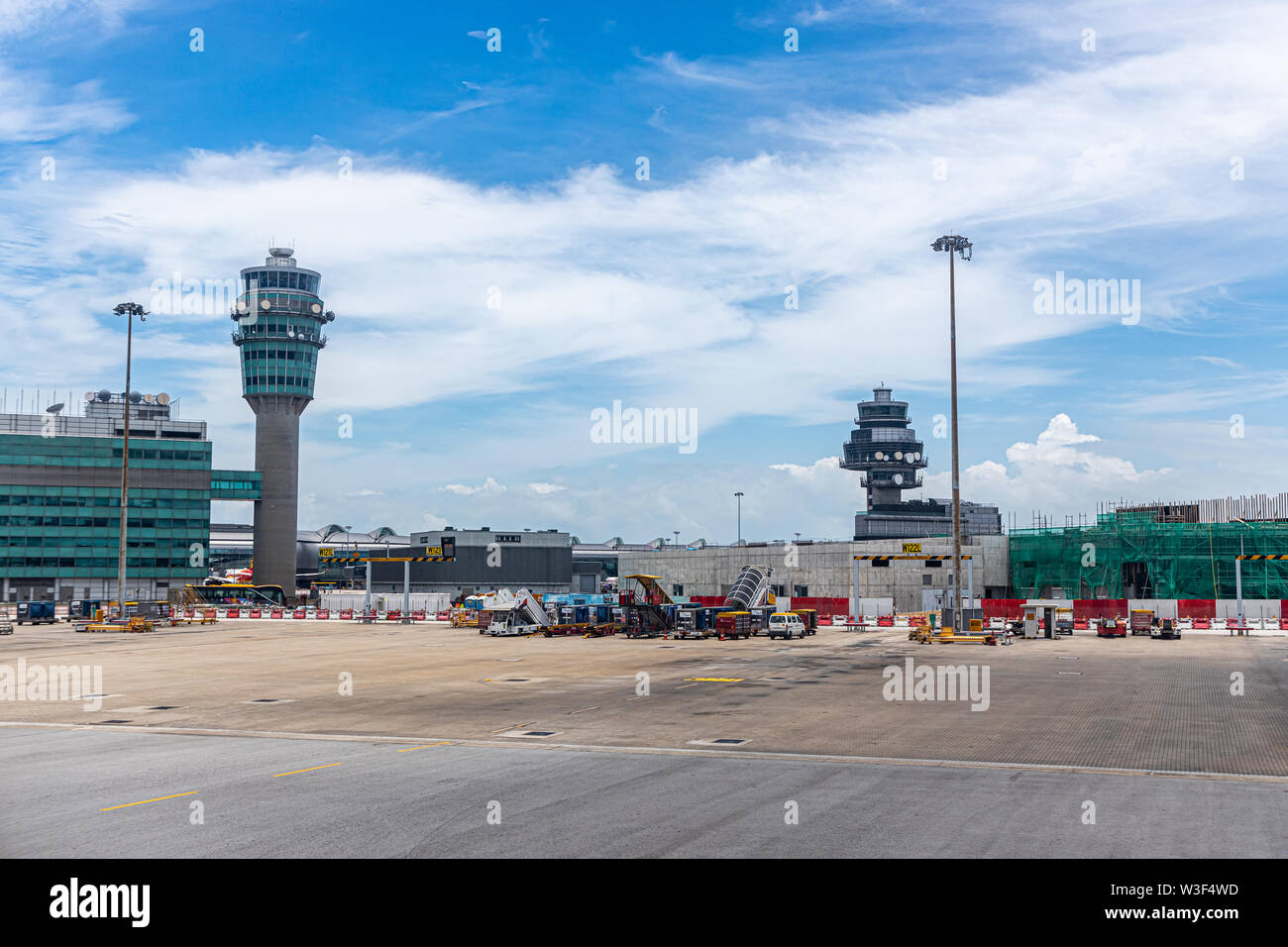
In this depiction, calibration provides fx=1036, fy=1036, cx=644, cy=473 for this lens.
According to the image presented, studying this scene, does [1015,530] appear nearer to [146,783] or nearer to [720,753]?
[720,753]

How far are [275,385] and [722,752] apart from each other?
154 metres

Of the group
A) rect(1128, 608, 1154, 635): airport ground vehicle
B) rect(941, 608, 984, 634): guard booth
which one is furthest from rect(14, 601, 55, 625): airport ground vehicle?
rect(1128, 608, 1154, 635): airport ground vehicle

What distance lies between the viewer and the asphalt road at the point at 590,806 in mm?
13547

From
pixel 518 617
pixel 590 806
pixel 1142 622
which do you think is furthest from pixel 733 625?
pixel 590 806

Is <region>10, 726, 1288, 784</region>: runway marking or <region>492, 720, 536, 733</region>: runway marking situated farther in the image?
→ <region>492, 720, 536, 733</region>: runway marking

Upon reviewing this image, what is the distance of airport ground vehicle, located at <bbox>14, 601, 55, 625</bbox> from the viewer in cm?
8788

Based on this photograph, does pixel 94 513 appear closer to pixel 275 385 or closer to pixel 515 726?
pixel 275 385

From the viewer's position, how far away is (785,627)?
65.3 m

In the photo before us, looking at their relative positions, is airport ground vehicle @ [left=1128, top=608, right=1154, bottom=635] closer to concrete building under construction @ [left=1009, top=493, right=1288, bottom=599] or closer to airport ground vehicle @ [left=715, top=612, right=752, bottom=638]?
airport ground vehicle @ [left=715, top=612, right=752, bottom=638]

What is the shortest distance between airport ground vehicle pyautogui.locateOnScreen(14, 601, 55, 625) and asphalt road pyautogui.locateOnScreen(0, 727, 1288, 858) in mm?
76136

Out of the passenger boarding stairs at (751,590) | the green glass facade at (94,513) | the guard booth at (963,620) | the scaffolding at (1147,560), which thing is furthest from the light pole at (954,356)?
the green glass facade at (94,513)

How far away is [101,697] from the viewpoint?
3334 centimetres
